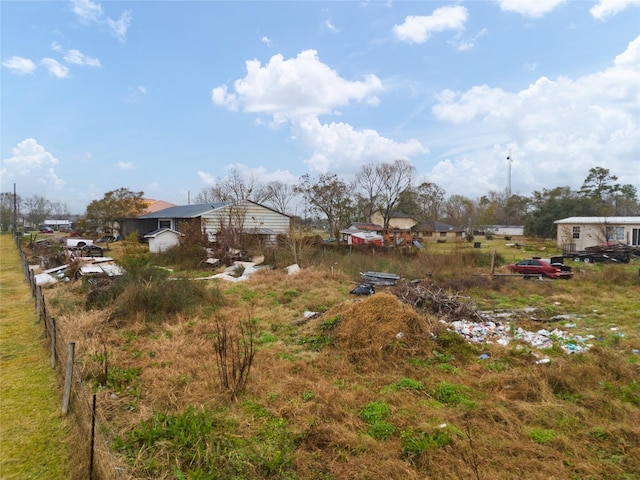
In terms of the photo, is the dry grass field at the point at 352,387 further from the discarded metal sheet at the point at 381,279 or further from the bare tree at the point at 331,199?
the bare tree at the point at 331,199

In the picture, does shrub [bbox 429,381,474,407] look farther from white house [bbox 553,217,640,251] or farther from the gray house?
white house [bbox 553,217,640,251]

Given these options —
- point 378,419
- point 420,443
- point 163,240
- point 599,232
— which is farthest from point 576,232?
point 420,443

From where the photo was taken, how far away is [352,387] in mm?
5375

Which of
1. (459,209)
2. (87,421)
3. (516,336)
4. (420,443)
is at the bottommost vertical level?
(516,336)

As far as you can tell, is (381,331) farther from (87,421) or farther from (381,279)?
(381,279)

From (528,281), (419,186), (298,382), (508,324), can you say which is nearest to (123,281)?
(298,382)

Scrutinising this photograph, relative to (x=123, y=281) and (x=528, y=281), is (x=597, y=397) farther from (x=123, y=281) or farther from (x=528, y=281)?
(x=528, y=281)

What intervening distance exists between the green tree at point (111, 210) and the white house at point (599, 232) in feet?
134

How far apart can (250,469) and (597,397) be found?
184 inches

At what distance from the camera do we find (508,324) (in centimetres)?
876

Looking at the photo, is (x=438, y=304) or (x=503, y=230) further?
(x=503, y=230)

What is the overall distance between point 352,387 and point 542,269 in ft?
49.2

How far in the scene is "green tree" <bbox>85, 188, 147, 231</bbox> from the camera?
3722cm

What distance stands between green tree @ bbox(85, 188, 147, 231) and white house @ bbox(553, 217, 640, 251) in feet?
134
